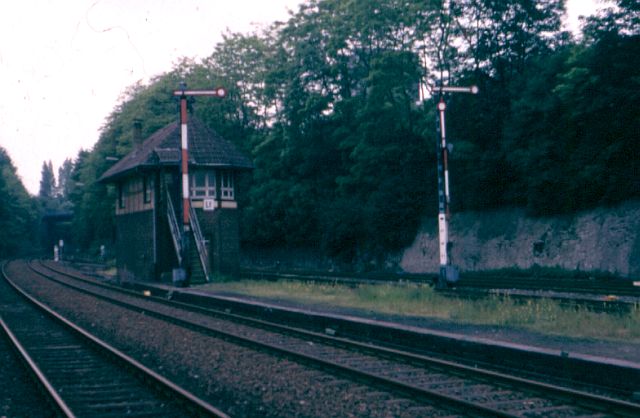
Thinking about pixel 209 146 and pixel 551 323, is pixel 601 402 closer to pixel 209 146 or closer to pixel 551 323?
pixel 551 323

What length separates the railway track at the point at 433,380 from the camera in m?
7.62

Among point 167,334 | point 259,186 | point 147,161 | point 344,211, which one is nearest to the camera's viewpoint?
point 167,334

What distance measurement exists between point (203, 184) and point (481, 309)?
21411 mm

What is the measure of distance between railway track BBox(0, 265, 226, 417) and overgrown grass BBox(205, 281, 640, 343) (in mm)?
7011

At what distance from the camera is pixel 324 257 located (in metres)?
45.6

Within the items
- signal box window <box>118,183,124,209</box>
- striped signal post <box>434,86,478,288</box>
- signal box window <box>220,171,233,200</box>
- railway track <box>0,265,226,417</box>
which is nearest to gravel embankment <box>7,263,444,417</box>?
railway track <box>0,265,226,417</box>

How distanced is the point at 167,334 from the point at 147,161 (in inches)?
757

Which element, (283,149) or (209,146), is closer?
(209,146)

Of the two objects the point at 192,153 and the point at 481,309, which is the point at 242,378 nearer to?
the point at 481,309

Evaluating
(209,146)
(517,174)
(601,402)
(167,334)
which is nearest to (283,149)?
(209,146)

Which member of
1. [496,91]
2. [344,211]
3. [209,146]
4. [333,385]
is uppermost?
[496,91]

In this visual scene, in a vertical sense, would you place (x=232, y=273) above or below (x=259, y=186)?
below

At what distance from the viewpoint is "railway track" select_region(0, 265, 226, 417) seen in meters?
8.24

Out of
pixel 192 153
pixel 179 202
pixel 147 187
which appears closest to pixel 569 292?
pixel 179 202
